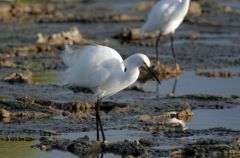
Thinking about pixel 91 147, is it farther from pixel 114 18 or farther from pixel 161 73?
pixel 114 18

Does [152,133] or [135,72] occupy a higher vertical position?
[135,72]

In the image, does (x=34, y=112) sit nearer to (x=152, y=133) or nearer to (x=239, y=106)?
(x=152, y=133)

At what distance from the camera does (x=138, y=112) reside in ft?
41.7

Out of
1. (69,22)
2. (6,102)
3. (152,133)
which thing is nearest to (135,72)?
(152,133)

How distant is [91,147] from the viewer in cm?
1004

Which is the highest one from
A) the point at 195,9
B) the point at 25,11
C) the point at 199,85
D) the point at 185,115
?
the point at 195,9

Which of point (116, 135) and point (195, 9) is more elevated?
point (195, 9)

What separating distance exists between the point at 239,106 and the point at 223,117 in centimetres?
98

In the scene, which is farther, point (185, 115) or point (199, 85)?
point (199, 85)

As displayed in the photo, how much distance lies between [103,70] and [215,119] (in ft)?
7.77

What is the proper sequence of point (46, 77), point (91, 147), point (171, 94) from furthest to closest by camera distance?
point (46, 77) < point (171, 94) < point (91, 147)

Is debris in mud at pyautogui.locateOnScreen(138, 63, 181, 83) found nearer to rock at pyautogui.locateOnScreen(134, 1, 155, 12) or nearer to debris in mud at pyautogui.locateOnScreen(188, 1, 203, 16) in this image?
debris in mud at pyautogui.locateOnScreen(188, 1, 203, 16)

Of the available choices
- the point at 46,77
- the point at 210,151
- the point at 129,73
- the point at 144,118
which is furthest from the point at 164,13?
the point at 210,151

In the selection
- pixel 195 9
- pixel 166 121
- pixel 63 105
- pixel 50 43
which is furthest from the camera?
pixel 195 9
